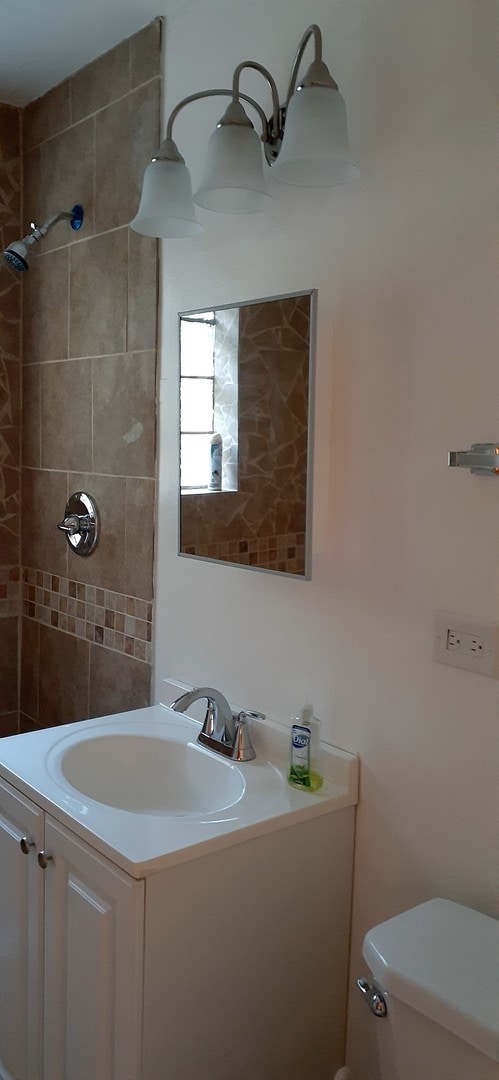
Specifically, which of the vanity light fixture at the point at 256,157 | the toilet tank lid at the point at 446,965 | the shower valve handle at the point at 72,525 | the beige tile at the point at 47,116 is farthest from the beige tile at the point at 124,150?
the toilet tank lid at the point at 446,965

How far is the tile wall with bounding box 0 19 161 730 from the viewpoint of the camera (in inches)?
85.0

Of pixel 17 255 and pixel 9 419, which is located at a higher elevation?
pixel 17 255

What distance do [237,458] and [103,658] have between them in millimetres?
858

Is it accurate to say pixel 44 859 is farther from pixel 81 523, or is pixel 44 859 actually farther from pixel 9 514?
pixel 9 514

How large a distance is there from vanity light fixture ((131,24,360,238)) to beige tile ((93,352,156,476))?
452 millimetres

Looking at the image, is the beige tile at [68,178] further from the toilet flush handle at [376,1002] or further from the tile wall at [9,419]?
the toilet flush handle at [376,1002]

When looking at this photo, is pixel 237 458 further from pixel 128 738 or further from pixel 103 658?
pixel 103 658

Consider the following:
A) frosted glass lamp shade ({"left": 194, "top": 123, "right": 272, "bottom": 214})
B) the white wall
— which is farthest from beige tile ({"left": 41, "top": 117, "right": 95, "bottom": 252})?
frosted glass lamp shade ({"left": 194, "top": 123, "right": 272, "bottom": 214})

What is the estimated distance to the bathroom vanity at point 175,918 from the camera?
1.38 meters

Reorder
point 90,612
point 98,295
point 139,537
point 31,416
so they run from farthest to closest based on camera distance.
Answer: point 31,416, point 90,612, point 98,295, point 139,537

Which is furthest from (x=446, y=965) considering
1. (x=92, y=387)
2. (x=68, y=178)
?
(x=68, y=178)

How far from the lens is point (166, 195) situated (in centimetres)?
170

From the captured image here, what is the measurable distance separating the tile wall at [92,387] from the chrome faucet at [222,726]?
0.42 metres

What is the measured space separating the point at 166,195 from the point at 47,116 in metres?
1.08
